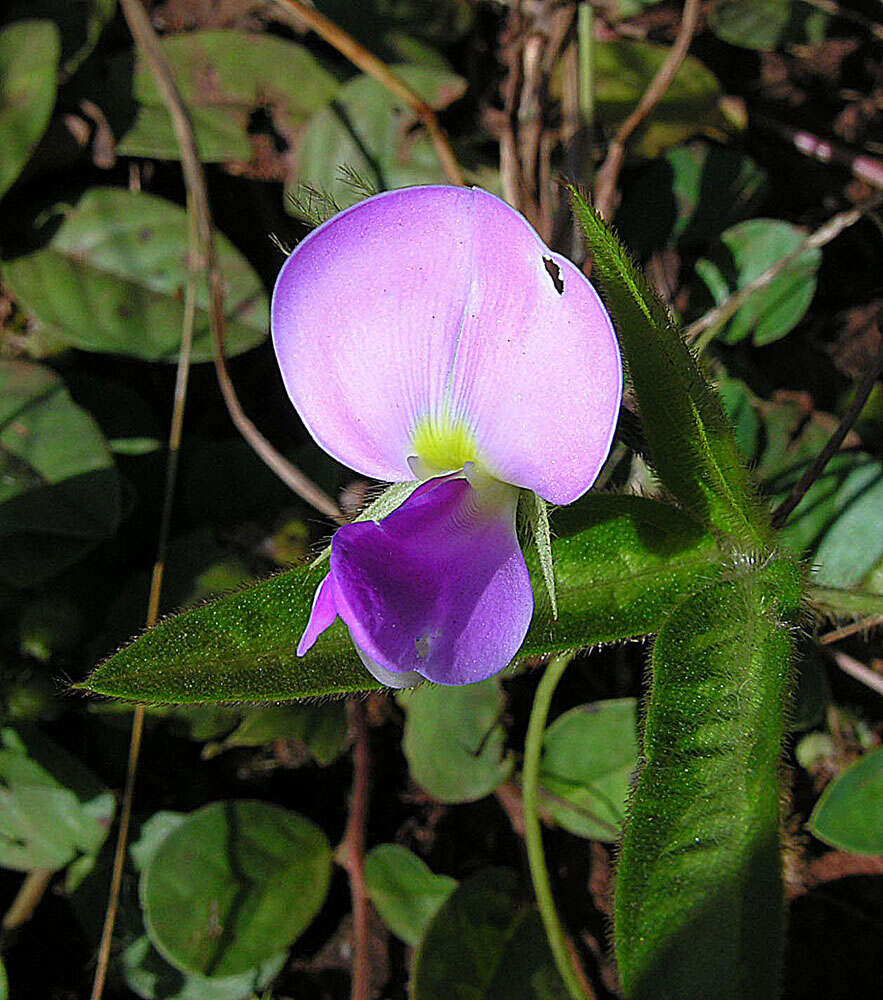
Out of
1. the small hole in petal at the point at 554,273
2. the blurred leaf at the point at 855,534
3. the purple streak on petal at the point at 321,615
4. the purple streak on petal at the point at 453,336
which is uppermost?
the small hole in petal at the point at 554,273

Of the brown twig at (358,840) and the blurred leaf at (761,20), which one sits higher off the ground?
the blurred leaf at (761,20)

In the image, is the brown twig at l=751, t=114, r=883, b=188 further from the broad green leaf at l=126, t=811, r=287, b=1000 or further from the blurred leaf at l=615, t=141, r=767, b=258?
the broad green leaf at l=126, t=811, r=287, b=1000

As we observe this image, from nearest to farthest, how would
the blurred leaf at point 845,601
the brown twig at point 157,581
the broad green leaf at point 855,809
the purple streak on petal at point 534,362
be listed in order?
the purple streak on petal at point 534,362 < the blurred leaf at point 845,601 < the broad green leaf at point 855,809 < the brown twig at point 157,581

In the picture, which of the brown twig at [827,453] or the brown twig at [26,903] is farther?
the brown twig at [26,903]

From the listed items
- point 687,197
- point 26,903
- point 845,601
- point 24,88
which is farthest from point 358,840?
point 24,88

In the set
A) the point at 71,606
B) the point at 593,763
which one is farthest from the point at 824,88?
the point at 71,606

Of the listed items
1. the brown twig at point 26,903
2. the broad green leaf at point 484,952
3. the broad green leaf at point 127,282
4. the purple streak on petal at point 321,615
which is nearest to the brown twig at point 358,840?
the broad green leaf at point 484,952

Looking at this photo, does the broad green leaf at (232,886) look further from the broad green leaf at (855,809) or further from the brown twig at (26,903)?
the broad green leaf at (855,809)

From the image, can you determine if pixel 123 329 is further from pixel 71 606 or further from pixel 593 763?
pixel 593 763
